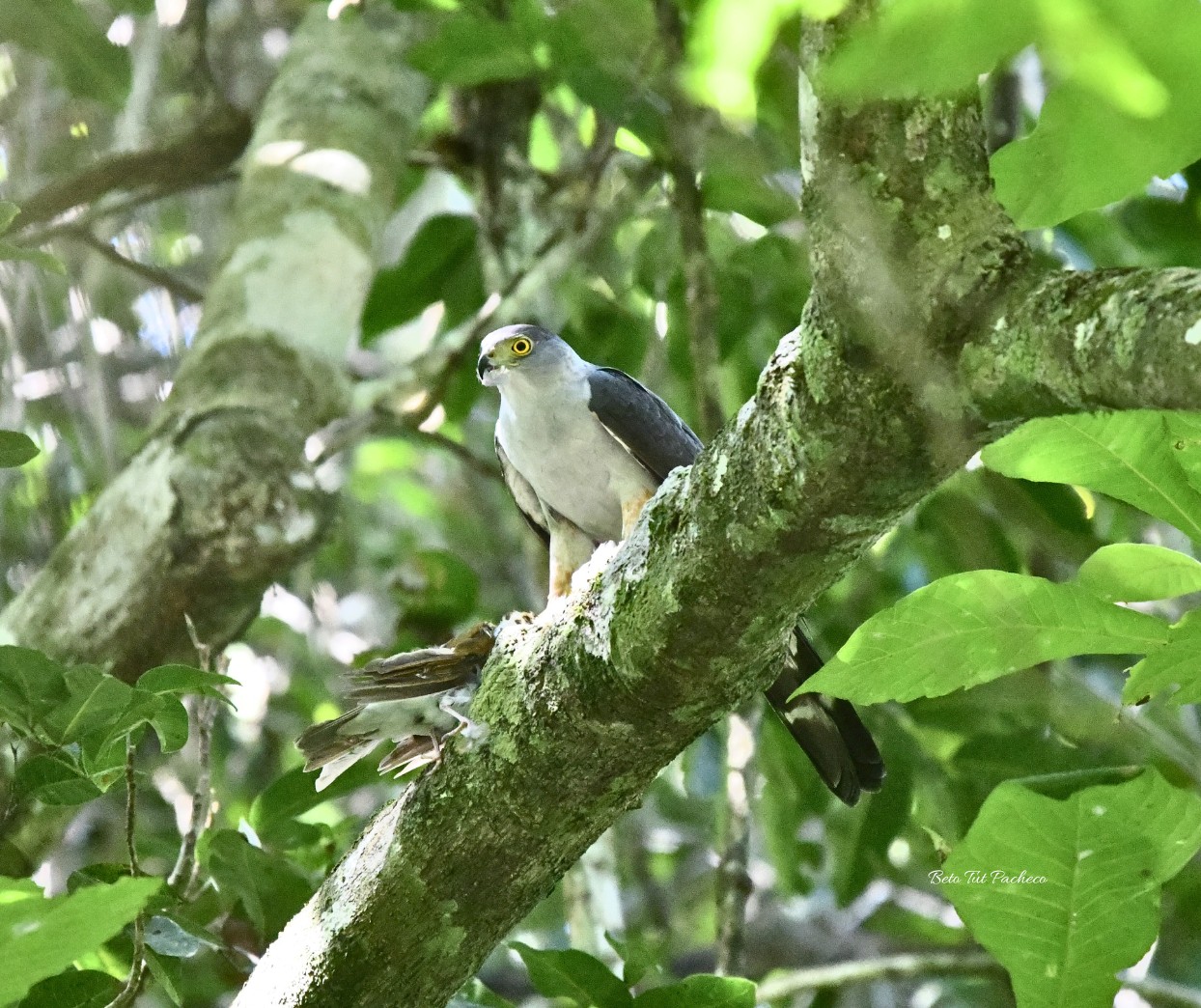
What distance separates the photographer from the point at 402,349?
775 cm

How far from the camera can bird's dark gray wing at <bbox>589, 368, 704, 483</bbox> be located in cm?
375

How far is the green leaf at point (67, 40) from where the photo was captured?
13.1 feet

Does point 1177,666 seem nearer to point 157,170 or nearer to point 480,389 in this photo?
point 480,389

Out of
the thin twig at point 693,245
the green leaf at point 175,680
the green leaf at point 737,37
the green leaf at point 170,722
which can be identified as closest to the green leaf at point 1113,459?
the green leaf at point 737,37

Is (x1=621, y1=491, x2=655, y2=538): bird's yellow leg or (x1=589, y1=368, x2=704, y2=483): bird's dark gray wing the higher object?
(x1=589, y1=368, x2=704, y2=483): bird's dark gray wing

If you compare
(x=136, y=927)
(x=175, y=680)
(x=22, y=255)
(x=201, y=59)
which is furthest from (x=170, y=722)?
(x=201, y=59)

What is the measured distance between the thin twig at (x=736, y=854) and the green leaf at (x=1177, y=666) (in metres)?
1.81

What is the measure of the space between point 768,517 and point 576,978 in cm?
121

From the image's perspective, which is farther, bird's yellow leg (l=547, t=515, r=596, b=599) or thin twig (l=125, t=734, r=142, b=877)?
bird's yellow leg (l=547, t=515, r=596, b=599)

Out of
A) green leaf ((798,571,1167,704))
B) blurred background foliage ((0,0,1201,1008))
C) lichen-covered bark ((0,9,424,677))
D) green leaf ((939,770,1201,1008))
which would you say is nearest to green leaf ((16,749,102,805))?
blurred background foliage ((0,0,1201,1008))

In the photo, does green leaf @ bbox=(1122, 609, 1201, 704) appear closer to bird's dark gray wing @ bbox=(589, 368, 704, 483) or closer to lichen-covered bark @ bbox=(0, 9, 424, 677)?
bird's dark gray wing @ bbox=(589, 368, 704, 483)

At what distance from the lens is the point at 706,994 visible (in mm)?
2326

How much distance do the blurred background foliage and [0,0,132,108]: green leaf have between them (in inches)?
0.5

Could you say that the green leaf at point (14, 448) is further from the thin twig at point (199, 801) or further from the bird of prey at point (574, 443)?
the bird of prey at point (574, 443)
